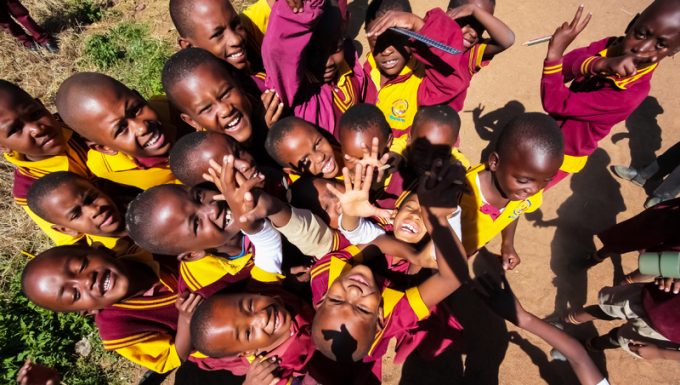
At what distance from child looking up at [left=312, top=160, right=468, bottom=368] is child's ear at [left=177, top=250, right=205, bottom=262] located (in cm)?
72

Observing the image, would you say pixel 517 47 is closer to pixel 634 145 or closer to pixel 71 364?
pixel 634 145

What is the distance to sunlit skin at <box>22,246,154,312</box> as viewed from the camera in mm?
1950

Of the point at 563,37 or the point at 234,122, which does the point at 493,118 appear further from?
the point at 234,122

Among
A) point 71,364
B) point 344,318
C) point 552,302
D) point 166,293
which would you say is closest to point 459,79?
point 344,318

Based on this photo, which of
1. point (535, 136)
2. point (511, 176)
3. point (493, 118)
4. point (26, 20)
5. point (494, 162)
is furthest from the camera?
point (26, 20)

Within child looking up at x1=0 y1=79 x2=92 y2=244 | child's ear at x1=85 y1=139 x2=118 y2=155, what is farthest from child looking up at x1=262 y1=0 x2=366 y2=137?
child looking up at x1=0 y1=79 x2=92 y2=244

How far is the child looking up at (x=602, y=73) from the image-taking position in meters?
2.28

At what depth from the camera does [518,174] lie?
2.05 m

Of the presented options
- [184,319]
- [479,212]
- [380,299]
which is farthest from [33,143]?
[479,212]

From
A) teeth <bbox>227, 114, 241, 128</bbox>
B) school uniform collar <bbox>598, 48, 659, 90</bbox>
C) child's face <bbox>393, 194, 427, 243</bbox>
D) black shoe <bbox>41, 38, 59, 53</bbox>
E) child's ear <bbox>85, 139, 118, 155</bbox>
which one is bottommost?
child's face <bbox>393, 194, 427, 243</bbox>

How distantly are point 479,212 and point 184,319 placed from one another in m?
1.87

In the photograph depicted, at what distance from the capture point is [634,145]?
396 cm

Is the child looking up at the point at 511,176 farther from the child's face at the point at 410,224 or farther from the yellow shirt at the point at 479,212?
the child's face at the point at 410,224

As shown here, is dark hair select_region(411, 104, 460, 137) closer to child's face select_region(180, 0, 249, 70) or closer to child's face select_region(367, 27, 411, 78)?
child's face select_region(367, 27, 411, 78)
